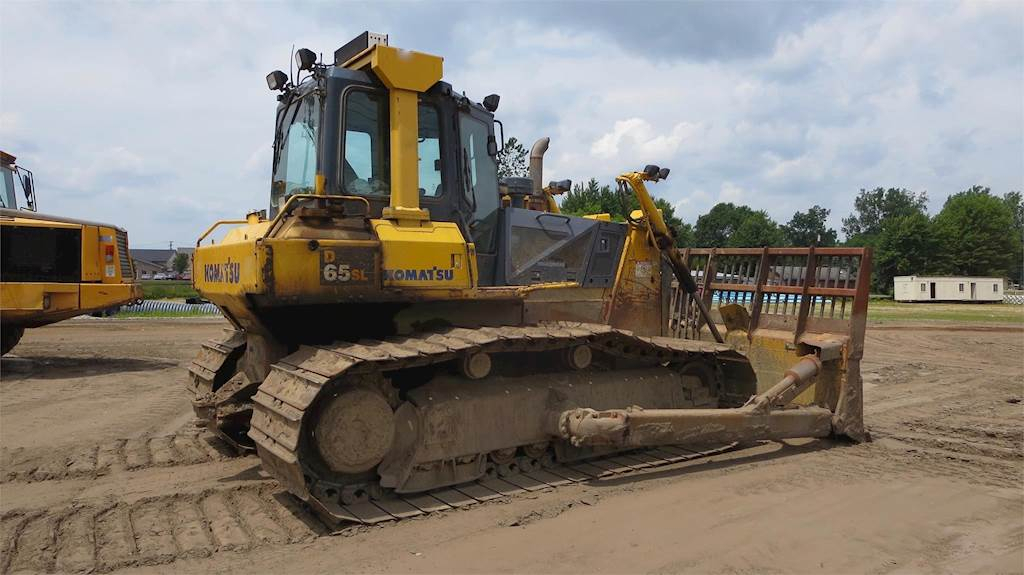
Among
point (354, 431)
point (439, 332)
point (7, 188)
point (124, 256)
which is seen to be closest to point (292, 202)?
point (439, 332)

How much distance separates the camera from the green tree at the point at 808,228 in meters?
108

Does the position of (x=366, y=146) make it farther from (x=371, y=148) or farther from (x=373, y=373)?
(x=373, y=373)

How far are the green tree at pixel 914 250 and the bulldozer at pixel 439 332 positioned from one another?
210ft

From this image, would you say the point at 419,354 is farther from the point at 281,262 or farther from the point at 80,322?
the point at 80,322

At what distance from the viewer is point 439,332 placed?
5.05 m

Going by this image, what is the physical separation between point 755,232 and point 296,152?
309 ft

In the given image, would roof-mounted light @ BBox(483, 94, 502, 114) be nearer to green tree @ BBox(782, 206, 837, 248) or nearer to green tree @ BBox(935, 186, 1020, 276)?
green tree @ BBox(935, 186, 1020, 276)

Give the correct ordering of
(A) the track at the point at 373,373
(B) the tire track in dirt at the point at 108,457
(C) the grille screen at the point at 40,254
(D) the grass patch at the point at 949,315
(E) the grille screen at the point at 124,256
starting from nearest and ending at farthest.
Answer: (A) the track at the point at 373,373
(B) the tire track in dirt at the point at 108,457
(C) the grille screen at the point at 40,254
(E) the grille screen at the point at 124,256
(D) the grass patch at the point at 949,315

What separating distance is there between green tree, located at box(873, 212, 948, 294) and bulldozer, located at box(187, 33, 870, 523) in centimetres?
6402

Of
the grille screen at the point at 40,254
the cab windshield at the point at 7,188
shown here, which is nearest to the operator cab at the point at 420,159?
the grille screen at the point at 40,254

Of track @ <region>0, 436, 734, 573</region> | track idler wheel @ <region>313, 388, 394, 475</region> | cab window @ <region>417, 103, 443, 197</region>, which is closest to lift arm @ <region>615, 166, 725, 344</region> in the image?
cab window @ <region>417, 103, 443, 197</region>

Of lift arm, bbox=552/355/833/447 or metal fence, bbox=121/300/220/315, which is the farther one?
metal fence, bbox=121/300/220/315

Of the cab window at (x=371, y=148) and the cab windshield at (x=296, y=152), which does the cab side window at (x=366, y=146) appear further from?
the cab windshield at (x=296, y=152)

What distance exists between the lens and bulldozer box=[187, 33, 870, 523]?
4.52 m
